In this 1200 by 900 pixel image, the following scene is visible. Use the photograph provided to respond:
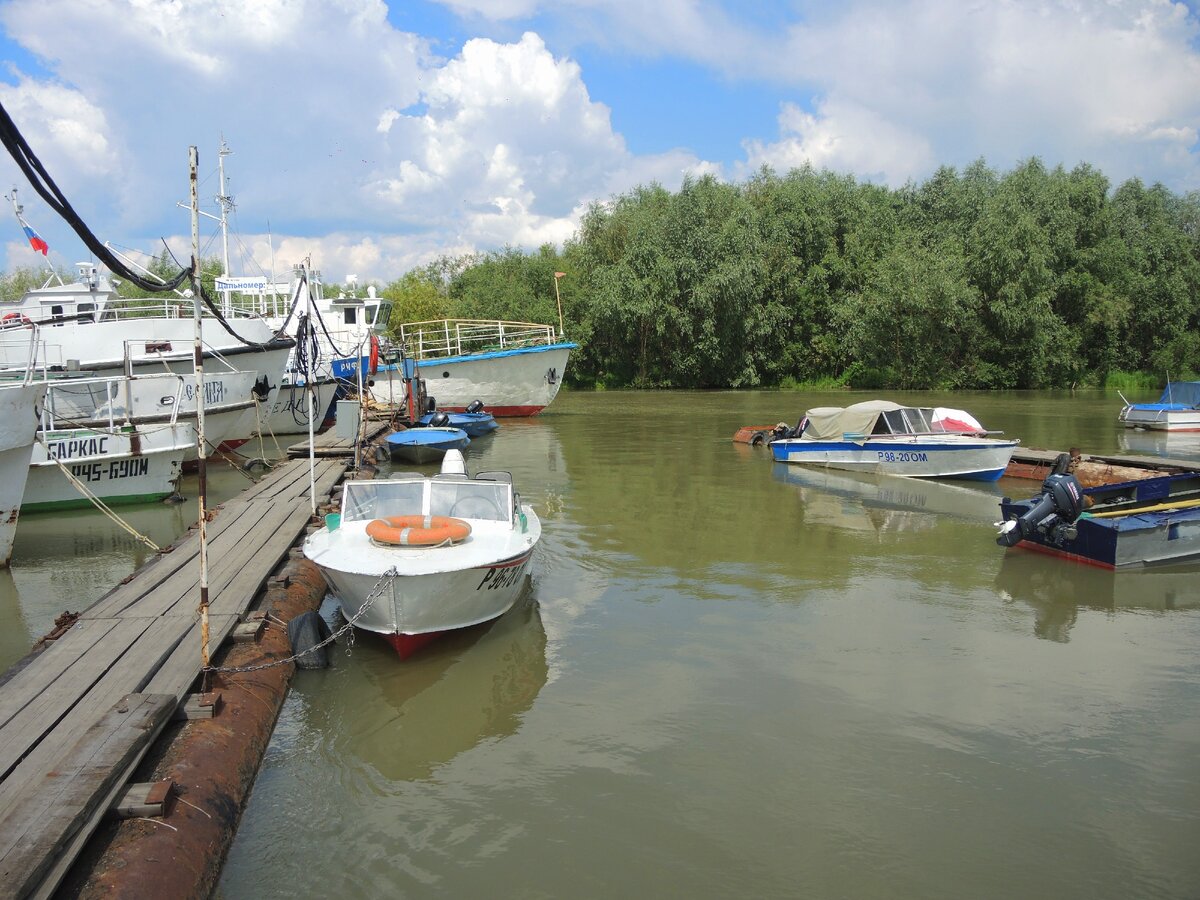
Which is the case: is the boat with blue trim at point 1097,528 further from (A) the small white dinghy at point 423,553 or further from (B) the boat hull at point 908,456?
(A) the small white dinghy at point 423,553

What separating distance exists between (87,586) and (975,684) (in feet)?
35.4

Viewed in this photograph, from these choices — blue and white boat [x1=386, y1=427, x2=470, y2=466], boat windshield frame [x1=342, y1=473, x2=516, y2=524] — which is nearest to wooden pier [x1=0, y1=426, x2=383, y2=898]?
boat windshield frame [x1=342, y1=473, x2=516, y2=524]

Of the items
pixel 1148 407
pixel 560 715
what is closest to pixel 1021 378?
pixel 1148 407

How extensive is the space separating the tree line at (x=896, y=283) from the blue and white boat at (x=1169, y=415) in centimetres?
1636

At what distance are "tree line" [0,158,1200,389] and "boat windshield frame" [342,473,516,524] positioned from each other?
42.0 metres

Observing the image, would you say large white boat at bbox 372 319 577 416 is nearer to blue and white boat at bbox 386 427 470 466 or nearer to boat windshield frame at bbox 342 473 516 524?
blue and white boat at bbox 386 427 470 466

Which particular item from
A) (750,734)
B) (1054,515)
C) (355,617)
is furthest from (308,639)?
(1054,515)

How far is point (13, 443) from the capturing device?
1186 centimetres

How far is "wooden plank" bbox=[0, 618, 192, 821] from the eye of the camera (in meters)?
5.31

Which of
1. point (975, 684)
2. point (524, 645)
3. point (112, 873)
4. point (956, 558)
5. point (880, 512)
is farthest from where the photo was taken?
point (880, 512)

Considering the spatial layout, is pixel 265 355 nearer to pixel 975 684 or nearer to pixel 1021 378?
pixel 975 684

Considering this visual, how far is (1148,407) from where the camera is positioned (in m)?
30.6

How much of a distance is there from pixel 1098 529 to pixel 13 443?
48.4ft

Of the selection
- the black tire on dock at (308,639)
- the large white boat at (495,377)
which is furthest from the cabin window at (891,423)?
the large white boat at (495,377)
